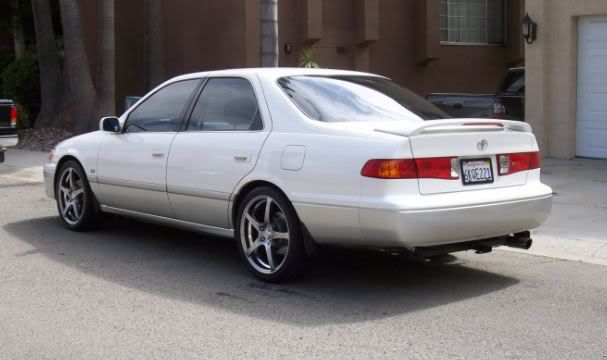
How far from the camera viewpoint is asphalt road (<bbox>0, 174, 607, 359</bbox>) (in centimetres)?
509

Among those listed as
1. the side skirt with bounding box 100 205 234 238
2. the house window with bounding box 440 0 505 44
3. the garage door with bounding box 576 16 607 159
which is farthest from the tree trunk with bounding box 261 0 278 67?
the house window with bounding box 440 0 505 44

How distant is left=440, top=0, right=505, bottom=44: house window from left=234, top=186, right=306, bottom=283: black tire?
55.3 feet

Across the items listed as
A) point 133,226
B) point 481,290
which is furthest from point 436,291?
point 133,226

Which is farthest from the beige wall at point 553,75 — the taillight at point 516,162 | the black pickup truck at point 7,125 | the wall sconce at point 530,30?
the black pickup truck at point 7,125

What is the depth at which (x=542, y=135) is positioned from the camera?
14.2 metres

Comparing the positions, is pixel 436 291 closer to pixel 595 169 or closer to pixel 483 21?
pixel 595 169

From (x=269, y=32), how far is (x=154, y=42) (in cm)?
923

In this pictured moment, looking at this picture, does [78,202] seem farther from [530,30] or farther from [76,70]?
[76,70]

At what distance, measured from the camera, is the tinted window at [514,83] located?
15.3m

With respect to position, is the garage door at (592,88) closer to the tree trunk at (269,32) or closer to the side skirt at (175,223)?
the tree trunk at (269,32)

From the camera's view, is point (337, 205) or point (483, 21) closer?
point (337, 205)

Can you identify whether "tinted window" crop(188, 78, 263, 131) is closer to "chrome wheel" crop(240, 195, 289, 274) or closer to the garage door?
"chrome wheel" crop(240, 195, 289, 274)

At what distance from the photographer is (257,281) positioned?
6656mm

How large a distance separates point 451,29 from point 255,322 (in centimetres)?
1823
